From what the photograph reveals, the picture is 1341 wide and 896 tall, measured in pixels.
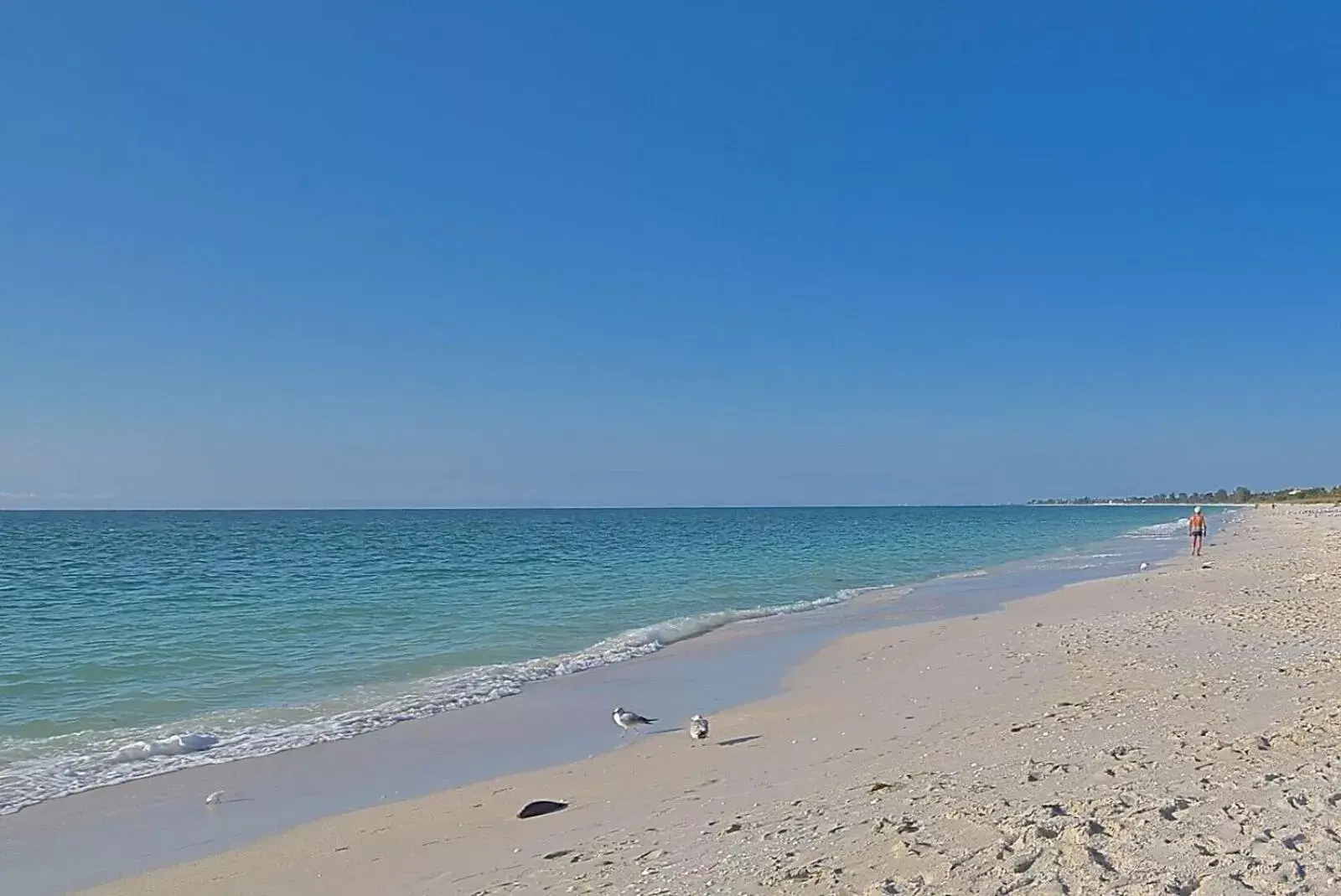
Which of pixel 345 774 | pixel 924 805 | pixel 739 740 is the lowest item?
pixel 345 774

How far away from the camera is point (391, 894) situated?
5.29m

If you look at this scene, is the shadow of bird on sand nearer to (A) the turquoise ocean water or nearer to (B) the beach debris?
(B) the beach debris

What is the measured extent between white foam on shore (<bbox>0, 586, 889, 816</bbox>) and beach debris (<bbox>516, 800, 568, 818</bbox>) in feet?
11.9

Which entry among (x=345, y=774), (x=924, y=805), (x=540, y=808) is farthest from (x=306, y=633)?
(x=924, y=805)

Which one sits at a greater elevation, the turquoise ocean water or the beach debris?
the beach debris

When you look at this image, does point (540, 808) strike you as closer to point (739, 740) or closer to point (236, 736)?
point (739, 740)

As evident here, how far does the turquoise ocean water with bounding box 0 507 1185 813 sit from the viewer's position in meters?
9.63

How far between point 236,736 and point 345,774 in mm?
2116

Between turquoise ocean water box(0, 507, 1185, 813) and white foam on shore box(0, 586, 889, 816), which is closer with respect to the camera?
white foam on shore box(0, 586, 889, 816)

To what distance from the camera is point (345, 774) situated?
8180mm

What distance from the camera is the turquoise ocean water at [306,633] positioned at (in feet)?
31.6

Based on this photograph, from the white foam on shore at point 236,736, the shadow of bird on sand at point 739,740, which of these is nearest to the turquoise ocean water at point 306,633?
the white foam on shore at point 236,736

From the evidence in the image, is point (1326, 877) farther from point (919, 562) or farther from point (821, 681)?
point (919, 562)

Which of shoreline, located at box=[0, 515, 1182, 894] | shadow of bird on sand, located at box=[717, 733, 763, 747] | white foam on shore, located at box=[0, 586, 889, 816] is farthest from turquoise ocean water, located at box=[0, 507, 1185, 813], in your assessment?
shadow of bird on sand, located at box=[717, 733, 763, 747]
